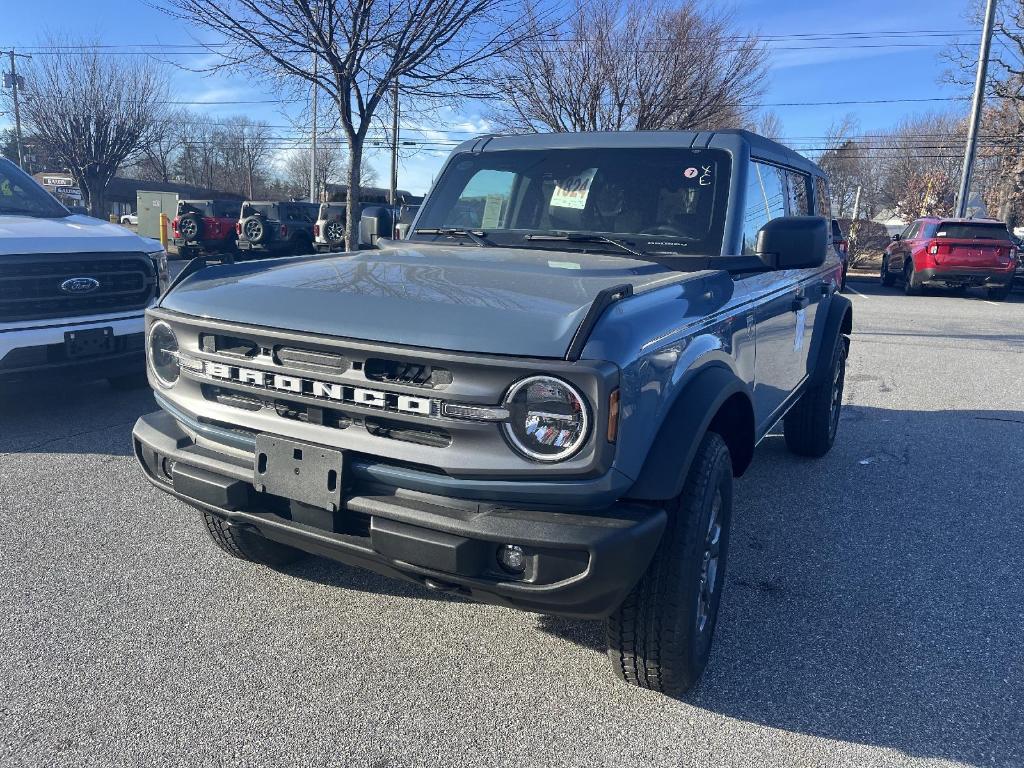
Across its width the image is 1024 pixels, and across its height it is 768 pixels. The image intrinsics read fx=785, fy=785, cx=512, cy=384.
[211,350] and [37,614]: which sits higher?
[211,350]

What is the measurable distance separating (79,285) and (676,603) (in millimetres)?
4553

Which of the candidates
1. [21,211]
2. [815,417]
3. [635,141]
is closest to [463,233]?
[635,141]

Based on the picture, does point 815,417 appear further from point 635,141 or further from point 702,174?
point 635,141

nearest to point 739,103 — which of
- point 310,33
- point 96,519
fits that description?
point 310,33

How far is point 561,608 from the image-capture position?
2107mm

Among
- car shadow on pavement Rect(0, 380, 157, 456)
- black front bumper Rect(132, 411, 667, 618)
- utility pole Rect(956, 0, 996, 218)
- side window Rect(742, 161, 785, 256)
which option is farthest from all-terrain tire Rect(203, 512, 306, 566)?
utility pole Rect(956, 0, 996, 218)

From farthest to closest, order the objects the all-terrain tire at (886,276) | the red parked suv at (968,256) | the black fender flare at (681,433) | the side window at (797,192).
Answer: the all-terrain tire at (886,276) < the red parked suv at (968,256) < the side window at (797,192) < the black fender flare at (681,433)

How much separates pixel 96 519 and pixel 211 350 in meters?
1.76

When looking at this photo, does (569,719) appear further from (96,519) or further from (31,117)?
(31,117)

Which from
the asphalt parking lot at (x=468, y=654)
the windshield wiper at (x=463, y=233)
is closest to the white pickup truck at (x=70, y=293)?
the asphalt parking lot at (x=468, y=654)

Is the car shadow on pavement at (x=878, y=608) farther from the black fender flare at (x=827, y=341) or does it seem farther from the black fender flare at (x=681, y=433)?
the black fender flare at (x=681, y=433)

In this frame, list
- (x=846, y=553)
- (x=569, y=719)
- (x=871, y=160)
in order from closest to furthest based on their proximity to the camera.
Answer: (x=569, y=719)
(x=846, y=553)
(x=871, y=160)

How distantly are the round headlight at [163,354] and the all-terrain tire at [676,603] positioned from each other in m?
1.74

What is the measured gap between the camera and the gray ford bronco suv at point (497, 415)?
203 cm
